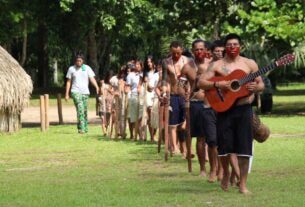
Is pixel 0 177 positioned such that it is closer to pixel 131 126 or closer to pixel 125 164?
pixel 125 164

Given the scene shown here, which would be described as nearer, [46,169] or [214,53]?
[214,53]

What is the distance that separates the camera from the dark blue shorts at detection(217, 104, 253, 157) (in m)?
12.2

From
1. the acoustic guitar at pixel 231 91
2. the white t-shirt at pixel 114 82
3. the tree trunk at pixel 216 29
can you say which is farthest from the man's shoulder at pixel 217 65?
the tree trunk at pixel 216 29

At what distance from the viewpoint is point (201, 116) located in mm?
14070

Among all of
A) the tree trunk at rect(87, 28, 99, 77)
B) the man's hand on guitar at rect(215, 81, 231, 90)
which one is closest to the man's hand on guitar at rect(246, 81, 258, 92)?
the man's hand on guitar at rect(215, 81, 231, 90)

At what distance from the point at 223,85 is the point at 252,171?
3.21 metres

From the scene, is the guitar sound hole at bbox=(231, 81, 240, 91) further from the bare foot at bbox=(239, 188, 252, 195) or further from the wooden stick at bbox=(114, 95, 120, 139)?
the wooden stick at bbox=(114, 95, 120, 139)

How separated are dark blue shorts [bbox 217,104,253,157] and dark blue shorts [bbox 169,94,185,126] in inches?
183

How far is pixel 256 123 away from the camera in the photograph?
1283 centimetres

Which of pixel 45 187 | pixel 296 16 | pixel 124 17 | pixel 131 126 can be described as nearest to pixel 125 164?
pixel 45 187

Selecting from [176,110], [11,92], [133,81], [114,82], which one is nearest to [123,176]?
[176,110]

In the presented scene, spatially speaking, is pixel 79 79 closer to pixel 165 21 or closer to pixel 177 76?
pixel 177 76

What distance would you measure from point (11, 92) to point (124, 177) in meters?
12.1

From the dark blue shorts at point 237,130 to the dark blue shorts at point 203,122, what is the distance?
4.34ft
